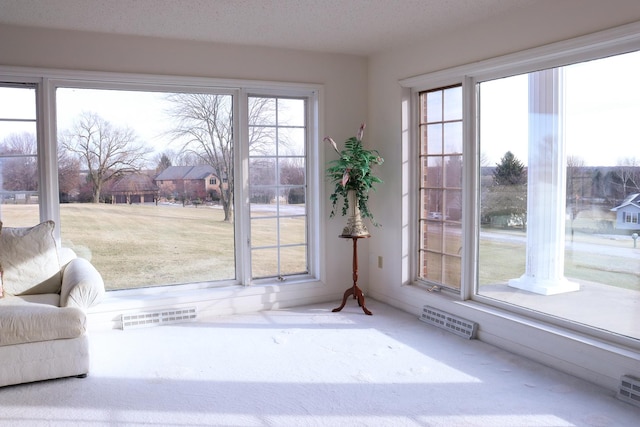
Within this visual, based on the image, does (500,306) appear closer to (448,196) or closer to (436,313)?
(436,313)

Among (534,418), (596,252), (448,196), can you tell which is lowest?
(534,418)

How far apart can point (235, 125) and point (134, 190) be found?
106cm

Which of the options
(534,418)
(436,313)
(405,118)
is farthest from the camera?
(405,118)

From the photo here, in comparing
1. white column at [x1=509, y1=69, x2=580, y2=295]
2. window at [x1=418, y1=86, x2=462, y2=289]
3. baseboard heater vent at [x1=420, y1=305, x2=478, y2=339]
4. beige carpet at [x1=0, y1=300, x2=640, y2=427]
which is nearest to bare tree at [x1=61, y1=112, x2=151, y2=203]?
beige carpet at [x1=0, y1=300, x2=640, y2=427]

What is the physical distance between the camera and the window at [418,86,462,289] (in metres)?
4.51

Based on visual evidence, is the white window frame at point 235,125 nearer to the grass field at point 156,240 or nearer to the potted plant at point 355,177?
the grass field at point 156,240

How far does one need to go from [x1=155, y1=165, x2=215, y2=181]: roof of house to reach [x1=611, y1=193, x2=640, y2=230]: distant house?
10.8 ft

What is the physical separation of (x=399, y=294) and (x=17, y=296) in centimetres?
312

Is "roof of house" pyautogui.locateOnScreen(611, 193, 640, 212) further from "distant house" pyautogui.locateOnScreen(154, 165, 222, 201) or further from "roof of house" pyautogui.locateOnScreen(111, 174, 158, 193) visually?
"roof of house" pyautogui.locateOnScreen(111, 174, 158, 193)

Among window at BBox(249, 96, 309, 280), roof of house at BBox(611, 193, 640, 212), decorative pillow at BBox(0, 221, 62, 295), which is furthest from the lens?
window at BBox(249, 96, 309, 280)

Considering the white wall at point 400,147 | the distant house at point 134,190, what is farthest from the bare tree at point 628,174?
the distant house at point 134,190

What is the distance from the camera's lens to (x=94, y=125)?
4.55m

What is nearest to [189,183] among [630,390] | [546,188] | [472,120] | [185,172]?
[185,172]

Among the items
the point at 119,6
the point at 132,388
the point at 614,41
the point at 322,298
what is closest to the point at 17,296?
the point at 132,388
